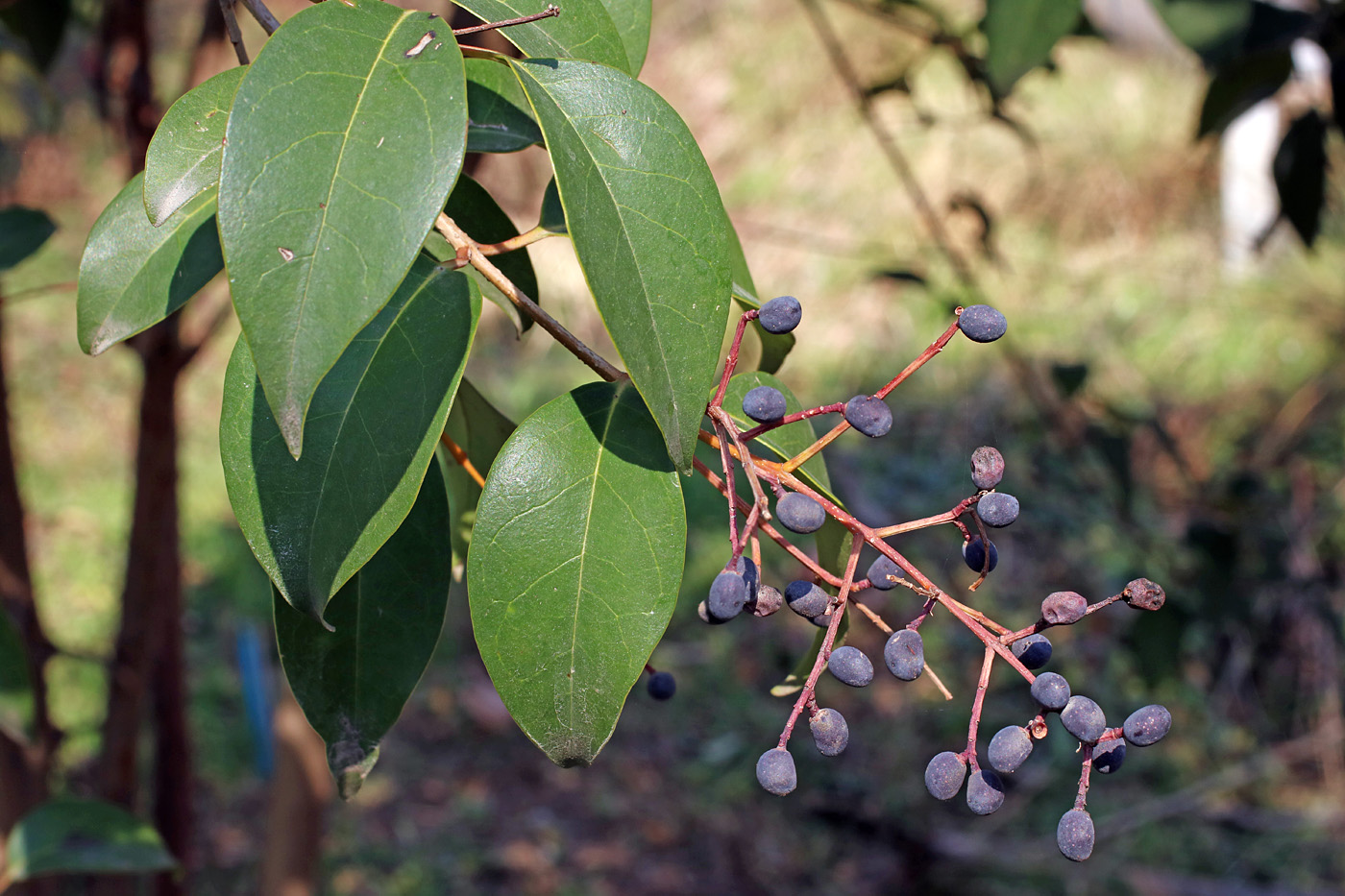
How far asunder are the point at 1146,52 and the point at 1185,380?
1952 mm

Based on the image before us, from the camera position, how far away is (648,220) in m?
0.44

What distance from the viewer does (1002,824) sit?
2.38 m

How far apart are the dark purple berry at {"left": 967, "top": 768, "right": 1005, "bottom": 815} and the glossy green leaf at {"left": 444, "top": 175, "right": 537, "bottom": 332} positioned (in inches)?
12.4

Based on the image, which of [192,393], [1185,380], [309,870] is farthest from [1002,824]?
[192,393]

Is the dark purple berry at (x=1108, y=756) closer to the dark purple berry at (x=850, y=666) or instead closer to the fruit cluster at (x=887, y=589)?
the fruit cluster at (x=887, y=589)

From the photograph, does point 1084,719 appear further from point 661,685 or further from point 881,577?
point 661,685

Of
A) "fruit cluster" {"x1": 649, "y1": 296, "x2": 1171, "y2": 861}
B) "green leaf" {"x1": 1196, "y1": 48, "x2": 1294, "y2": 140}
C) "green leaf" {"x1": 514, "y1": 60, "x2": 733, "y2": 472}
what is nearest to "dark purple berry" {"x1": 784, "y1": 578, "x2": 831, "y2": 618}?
"fruit cluster" {"x1": 649, "y1": 296, "x2": 1171, "y2": 861}

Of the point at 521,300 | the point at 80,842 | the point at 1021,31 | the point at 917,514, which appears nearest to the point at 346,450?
the point at 521,300

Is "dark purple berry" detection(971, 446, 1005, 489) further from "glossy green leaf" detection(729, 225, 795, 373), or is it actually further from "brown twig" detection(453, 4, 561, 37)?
"brown twig" detection(453, 4, 561, 37)

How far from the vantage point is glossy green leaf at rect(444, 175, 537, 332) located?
0.57 m

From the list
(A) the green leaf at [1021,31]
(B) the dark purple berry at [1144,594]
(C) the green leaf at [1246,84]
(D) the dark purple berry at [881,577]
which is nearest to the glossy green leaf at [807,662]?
(D) the dark purple berry at [881,577]

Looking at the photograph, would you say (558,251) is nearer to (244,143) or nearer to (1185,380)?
(1185,380)

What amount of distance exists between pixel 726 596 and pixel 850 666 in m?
0.07

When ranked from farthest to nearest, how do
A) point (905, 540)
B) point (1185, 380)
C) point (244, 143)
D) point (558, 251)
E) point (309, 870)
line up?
1. point (558, 251)
2. point (1185, 380)
3. point (905, 540)
4. point (309, 870)
5. point (244, 143)
